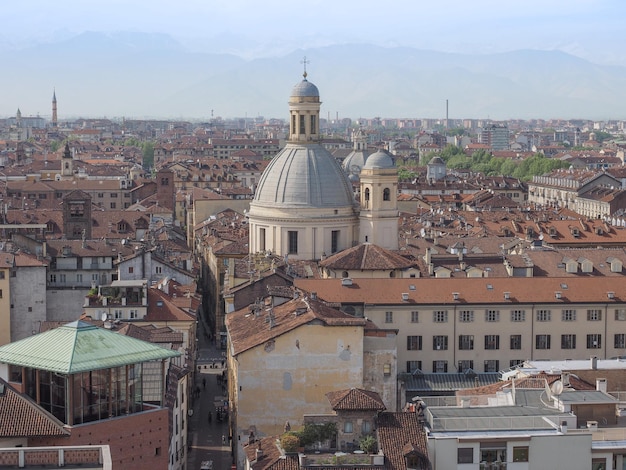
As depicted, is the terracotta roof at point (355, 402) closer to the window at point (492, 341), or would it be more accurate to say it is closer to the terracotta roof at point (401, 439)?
the terracotta roof at point (401, 439)

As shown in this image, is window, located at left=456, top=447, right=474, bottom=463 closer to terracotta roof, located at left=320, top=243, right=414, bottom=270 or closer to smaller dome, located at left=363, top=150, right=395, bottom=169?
terracotta roof, located at left=320, top=243, right=414, bottom=270

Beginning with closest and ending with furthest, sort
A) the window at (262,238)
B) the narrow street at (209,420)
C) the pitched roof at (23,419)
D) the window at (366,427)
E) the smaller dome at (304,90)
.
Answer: the pitched roof at (23,419), the window at (366,427), the narrow street at (209,420), the window at (262,238), the smaller dome at (304,90)

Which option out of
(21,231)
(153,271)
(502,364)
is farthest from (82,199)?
(502,364)

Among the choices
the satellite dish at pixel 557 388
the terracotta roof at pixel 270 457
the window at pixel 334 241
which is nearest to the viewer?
the terracotta roof at pixel 270 457

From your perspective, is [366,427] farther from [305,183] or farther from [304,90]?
[304,90]

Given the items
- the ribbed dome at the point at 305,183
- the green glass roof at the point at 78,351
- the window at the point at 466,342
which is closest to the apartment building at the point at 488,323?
the window at the point at 466,342

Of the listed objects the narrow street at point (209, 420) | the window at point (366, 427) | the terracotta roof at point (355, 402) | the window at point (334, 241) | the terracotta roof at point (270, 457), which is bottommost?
the narrow street at point (209, 420)

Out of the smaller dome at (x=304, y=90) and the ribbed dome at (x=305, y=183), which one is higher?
the smaller dome at (x=304, y=90)
